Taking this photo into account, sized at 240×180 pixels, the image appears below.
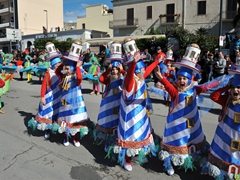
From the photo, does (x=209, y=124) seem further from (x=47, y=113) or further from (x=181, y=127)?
(x=47, y=113)

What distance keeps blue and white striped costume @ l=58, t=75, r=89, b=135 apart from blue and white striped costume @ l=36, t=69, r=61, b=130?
55 cm

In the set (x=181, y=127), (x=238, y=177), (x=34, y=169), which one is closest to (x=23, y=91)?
(x=34, y=169)

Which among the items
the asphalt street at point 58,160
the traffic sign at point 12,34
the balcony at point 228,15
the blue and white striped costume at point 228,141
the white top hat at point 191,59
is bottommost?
the asphalt street at point 58,160

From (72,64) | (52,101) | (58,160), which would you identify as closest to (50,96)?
(52,101)

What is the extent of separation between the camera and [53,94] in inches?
192

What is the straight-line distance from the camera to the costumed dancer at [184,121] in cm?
327

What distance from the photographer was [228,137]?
2.93 m

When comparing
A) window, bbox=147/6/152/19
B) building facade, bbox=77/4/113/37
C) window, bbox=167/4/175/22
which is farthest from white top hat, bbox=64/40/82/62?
building facade, bbox=77/4/113/37

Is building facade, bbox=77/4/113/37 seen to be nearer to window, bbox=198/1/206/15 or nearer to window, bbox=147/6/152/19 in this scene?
window, bbox=147/6/152/19

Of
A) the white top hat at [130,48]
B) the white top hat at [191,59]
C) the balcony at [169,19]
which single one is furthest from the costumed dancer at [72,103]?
the balcony at [169,19]

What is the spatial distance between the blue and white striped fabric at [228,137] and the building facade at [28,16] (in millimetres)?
39366

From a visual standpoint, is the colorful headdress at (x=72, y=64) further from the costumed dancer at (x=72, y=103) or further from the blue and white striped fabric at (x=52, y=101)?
the blue and white striped fabric at (x=52, y=101)

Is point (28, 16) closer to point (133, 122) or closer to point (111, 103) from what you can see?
point (111, 103)

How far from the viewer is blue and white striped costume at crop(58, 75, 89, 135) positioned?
14.2 feet
